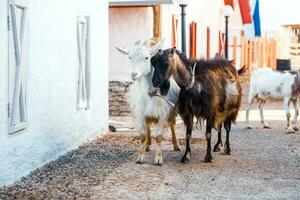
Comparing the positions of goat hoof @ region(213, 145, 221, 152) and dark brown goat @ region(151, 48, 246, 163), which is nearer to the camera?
dark brown goat @ region(151, 48, 246, 163)

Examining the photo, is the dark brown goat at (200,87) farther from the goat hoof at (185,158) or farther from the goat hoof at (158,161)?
the goat hoof at (158,161)

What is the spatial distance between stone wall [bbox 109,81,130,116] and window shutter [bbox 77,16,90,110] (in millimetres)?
4263

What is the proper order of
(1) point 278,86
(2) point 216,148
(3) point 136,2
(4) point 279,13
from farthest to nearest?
(4) point 279,13, (3) point 136,2, (1) point 278,86, (2) point 216,148

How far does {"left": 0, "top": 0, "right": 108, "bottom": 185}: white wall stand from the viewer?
7715 millimetres

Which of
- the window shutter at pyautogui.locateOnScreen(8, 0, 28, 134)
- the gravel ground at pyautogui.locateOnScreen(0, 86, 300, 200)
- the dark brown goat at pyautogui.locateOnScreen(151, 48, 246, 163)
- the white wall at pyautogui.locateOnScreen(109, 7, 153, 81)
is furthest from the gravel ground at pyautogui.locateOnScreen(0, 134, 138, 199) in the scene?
the white wall at pyautogui.locateOnScreen(109, 7, 153, 81)

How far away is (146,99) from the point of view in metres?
9.34

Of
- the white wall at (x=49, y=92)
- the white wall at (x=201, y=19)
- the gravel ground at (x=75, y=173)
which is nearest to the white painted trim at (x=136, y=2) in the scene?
the white wall at (x=201, y=19)

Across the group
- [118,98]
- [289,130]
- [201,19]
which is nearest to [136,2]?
[118,98]

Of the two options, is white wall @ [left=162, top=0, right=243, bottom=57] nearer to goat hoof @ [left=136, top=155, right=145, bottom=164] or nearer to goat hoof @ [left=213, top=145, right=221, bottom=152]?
goat hoof @ [left=213, top=145, right=221, bottom=152]

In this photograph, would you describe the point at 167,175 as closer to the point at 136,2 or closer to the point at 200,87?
the point at 200,87

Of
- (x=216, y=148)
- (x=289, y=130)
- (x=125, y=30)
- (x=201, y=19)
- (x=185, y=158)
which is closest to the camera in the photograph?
(x=185, y=158)

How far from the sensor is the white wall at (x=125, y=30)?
15.7 meters

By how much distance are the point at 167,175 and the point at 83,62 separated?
3.46 meters

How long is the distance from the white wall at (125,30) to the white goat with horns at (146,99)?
6.26 m
